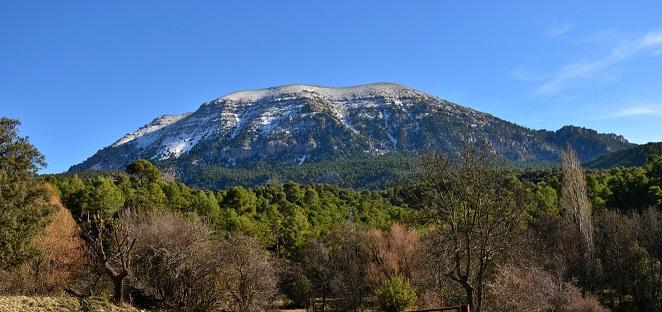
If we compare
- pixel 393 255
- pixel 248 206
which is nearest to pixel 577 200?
pixel 393 255

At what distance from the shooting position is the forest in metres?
21.7

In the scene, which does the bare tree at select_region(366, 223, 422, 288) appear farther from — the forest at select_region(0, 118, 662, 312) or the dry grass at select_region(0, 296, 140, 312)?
the dry grass at select_region(0, 296, 140, 312)

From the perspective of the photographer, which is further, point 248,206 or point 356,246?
point 248,206

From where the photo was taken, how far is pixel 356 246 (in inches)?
1763

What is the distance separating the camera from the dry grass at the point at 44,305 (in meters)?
14.4

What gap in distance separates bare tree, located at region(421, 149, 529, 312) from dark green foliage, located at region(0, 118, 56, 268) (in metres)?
17.5

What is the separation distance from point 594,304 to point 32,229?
1169 inches

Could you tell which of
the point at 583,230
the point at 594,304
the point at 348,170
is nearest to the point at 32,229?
the point at 594,304

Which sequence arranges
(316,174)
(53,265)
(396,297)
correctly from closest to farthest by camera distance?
(53,265), (396,297), (316,174)

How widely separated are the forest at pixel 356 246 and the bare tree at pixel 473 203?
0.06m

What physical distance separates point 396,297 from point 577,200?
20.5 m

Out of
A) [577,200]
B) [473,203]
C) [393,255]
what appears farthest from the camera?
[577,200]

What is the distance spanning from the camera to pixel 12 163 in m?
24.6

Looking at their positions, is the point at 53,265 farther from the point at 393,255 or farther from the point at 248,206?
the point at 248,206
